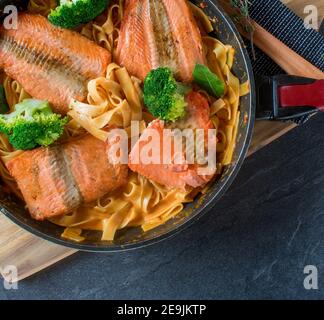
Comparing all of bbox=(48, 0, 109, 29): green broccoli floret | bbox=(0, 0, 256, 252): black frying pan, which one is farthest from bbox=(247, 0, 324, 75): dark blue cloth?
bbox=(48, 0, 109, 29): green broccoli floret

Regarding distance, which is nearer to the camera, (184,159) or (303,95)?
(303,95)

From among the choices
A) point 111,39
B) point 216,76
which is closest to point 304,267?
point 216,76

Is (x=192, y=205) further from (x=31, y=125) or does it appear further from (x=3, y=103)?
(x=3, y=103)

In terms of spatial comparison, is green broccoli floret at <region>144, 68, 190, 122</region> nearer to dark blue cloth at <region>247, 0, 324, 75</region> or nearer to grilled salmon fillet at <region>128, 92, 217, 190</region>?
grilled salmon fillet at <region>128, 92, 217, 190</region>

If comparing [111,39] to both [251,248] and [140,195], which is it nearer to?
[140,195]

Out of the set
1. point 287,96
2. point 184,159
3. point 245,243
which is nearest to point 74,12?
point 184,159

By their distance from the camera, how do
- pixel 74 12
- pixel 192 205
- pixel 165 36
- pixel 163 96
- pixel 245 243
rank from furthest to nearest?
pixel 245 243, pixel 192 205, pixel 165 36, pixel 74 12, pixel 163 96

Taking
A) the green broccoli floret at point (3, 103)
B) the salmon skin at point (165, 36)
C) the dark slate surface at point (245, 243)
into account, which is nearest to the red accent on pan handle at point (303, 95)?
the salmon skin at point (165, 36)
